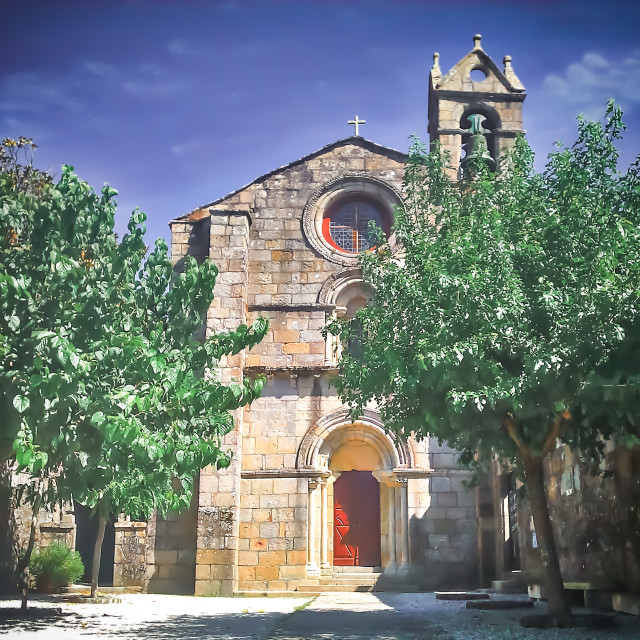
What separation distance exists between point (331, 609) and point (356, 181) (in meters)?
11.6

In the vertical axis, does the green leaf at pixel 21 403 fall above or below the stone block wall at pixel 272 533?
above

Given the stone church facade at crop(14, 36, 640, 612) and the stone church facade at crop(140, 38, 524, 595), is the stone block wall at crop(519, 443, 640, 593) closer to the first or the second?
the stone church facade at crop(14, 36, 640, 612)

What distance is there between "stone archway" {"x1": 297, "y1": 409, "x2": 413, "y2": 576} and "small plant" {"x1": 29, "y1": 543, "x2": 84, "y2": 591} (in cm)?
549

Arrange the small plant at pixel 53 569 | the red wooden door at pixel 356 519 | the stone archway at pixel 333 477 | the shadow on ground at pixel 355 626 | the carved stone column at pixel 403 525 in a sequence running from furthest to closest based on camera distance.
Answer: the red wooden door at pixel 356 519, the stone archway at pixel 333 477, the carved stone column at pixel 403 525, the small plant at pixel 53 569, the shadow on ground at pixel 355 626

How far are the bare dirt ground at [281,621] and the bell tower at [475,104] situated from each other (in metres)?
11.2

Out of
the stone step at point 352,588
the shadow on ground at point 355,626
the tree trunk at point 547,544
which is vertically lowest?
the stone step at point 352,588

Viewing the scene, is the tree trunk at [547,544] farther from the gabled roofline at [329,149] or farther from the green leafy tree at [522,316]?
the gabled roofline at [329,149]

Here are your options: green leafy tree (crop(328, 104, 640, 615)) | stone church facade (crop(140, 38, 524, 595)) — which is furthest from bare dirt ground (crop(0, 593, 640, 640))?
stone church facade (crop(140, 38, 524, 595))

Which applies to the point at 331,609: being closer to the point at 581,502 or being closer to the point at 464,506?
the point at 581,502

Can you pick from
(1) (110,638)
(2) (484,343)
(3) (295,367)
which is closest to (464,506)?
(3) (295,367)

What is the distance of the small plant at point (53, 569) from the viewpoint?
1906 centimetres

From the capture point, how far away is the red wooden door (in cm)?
2542

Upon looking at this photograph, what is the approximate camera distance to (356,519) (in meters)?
25.8

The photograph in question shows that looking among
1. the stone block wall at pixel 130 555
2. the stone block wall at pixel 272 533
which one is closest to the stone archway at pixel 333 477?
the stone block wall at pixel 272 533
